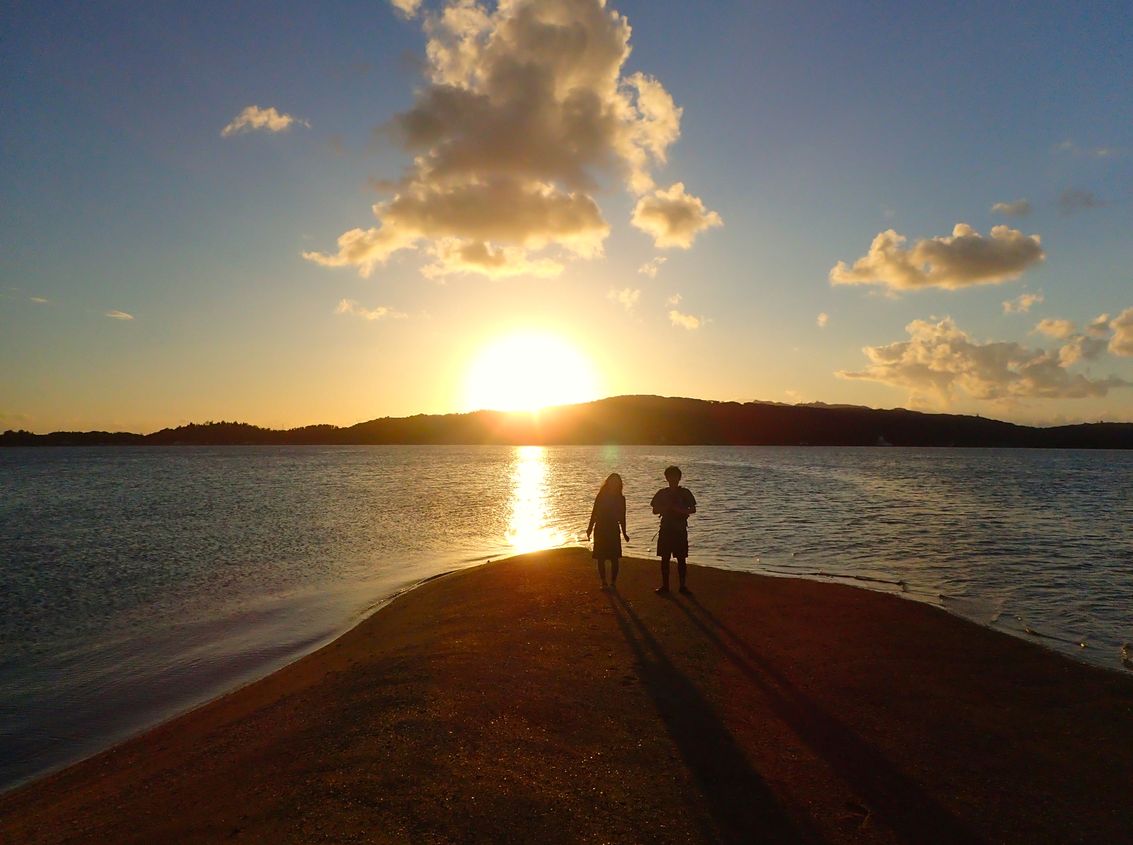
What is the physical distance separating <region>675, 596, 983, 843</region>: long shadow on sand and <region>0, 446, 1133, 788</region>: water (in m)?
5.87

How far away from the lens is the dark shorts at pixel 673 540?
13859mm

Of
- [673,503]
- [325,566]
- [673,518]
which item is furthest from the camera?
[325,566]

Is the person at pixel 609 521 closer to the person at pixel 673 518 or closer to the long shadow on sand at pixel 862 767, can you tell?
the person at pixel 673 518

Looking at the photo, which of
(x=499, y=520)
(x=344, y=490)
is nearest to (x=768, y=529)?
(x=499, y=520)

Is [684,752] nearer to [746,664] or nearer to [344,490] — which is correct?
[746,664]

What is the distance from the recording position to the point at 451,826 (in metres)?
5.29

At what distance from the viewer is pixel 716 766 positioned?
6.47 meters

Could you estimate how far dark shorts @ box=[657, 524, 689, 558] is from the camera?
546 inches

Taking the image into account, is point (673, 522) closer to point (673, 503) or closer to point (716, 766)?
point (673, 503)

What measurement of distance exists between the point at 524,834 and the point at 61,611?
16729 millimetres

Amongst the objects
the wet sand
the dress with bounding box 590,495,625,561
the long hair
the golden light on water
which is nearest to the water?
the golden light on water

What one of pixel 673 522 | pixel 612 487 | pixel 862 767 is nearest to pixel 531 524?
pixel 612 487

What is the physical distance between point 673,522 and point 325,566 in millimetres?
13439

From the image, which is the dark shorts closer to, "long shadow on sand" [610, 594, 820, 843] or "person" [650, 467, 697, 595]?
"person" [650, 467, 697, 595]
